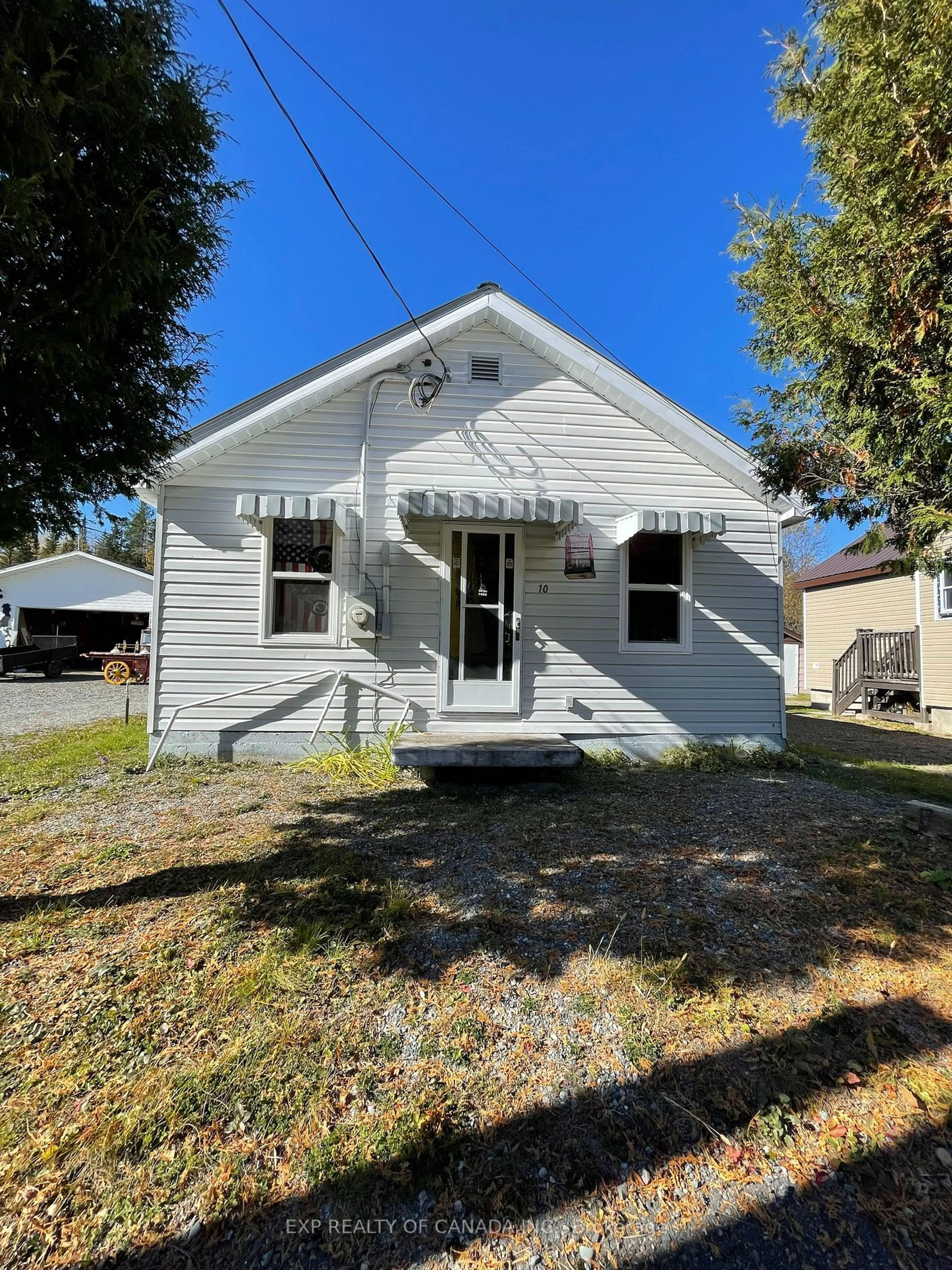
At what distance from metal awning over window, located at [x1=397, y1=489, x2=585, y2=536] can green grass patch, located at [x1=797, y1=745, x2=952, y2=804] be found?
4132mm

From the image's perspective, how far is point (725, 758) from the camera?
22.4 feet

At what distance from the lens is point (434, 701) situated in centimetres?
661

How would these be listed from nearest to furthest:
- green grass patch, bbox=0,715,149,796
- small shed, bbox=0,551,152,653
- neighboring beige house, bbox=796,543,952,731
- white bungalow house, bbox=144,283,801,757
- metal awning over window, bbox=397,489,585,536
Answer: green grass patch, bbox=0,715,149,796 → metal awning over window, bbox=397,489,585,536 → white bungalow house, bbox=144,283,801,757 → neighboring beige house, bbox=796,543,952,731 → small shed, bbox=0,551,152,653

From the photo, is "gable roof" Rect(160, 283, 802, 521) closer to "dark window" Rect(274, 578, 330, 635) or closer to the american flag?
the american flag

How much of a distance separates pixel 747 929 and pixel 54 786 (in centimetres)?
597

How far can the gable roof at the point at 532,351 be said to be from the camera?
6477mm

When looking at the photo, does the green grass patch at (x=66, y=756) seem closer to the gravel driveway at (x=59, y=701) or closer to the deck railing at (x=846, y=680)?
the gravel driveway at (x=59, y=701)

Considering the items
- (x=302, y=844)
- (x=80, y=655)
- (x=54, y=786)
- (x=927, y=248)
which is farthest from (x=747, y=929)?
(x=80, y=655)

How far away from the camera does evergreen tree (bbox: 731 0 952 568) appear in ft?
10.1

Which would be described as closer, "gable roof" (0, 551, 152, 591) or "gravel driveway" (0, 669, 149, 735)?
"gravel driveway" (0, 669, 149, 735)

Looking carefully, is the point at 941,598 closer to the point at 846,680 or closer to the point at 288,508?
the point at 846,680

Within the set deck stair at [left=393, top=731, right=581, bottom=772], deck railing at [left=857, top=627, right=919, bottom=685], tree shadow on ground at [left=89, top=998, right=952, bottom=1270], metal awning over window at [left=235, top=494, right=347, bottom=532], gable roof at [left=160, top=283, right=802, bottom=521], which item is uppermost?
gable roof at [left=160, top=283, right=802, bottom=521]

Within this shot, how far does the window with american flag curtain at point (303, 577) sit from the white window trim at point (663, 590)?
3.50 metres

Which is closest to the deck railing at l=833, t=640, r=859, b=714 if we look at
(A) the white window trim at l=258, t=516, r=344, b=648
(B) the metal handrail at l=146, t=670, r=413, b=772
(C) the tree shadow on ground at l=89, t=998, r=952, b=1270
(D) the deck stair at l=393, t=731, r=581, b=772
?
(D) the deck stair at l=393, t=731, r=581, b=772
